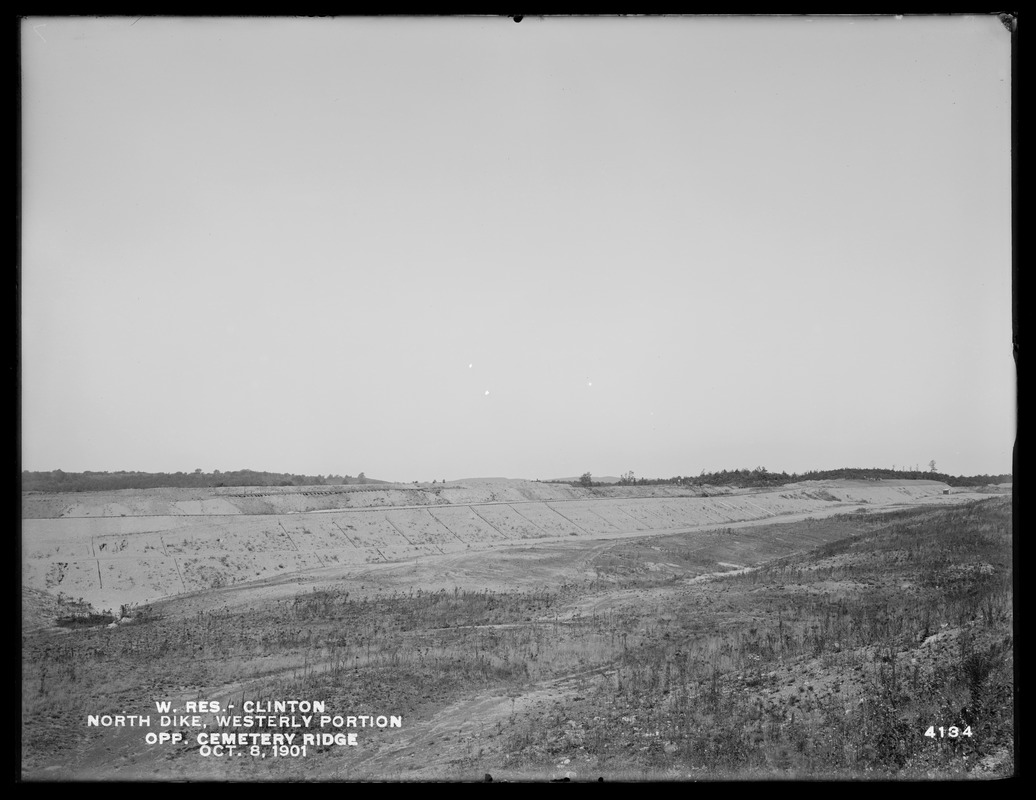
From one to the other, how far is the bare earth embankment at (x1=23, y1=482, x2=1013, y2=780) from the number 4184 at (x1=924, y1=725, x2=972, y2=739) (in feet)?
0.05

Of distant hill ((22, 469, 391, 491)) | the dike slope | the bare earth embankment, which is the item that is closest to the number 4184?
the bare earth embankment

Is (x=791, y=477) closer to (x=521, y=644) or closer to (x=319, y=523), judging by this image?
(x=521, y=644)

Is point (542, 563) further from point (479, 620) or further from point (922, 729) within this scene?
point (922, 729)

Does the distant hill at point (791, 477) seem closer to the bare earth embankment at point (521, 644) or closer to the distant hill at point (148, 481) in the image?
the bare earth embankment at point (521, 644)

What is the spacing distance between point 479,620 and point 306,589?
226 centimetres

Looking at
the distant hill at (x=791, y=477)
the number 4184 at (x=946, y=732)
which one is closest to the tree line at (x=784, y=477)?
the distant hill at (x=791, y=477)

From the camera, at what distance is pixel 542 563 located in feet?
28.4

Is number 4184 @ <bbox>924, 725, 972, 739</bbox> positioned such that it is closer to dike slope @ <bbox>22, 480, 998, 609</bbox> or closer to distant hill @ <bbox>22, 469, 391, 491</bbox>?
dike slope @ <bbox>22, 480, 998, 609</bbox>

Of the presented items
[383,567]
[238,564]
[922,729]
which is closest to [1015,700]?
[922,729]

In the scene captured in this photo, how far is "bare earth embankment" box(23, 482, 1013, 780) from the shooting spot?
4910 mm

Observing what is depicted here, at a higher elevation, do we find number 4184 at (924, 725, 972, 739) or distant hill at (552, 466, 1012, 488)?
distant hill at (552, 466, 1012, 488)

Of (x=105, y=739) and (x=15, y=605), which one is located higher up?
(x=15, y=605)

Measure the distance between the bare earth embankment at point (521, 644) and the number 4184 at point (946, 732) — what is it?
14mm

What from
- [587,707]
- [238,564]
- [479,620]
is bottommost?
[587,707]
